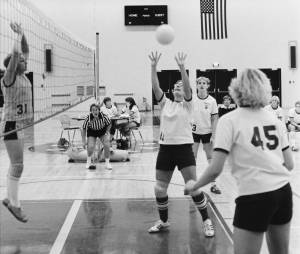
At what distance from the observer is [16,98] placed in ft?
18.8

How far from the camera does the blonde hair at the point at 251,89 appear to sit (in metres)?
3.17

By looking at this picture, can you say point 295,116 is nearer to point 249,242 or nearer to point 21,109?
point 21,109

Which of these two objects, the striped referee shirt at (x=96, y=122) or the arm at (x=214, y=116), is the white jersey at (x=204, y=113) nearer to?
the arm at (x=214, y=116)

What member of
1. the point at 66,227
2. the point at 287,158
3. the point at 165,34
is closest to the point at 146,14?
the point at 165,34

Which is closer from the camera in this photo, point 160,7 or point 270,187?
point 270,187

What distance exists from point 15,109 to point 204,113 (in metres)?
3.36

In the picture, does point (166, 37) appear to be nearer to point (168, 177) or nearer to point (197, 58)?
point (168, 177)

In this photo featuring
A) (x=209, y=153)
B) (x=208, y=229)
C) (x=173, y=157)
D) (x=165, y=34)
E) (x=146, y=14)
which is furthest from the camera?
(x=146, y=14)

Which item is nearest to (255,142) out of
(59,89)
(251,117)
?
(251,117)

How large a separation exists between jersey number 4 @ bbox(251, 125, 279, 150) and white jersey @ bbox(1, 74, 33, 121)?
134 inches

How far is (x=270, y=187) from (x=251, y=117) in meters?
0.47

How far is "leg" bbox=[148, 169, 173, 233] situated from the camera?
5555mm

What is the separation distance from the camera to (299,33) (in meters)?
24.8

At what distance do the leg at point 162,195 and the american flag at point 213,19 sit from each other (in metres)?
17.1
